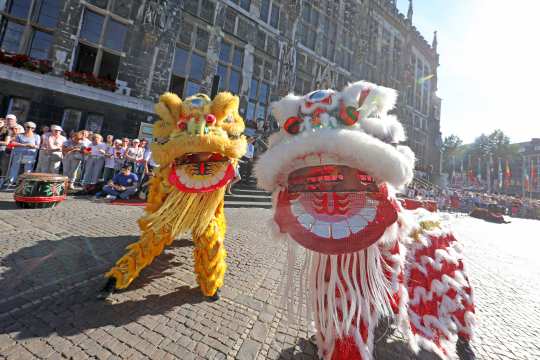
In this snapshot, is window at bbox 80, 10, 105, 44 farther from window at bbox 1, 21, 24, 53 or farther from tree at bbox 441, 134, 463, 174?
tree at bbox 441, 134, 463, 174

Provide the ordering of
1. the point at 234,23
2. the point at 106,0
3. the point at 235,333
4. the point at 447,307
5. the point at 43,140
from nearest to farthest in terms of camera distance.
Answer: the point at 447,307, the point at 235,333, the point at 43,140, the point at 106,0, the point at 234,23

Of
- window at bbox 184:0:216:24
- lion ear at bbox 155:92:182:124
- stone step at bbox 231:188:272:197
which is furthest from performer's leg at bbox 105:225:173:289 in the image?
window at bbox 184:0:216:24

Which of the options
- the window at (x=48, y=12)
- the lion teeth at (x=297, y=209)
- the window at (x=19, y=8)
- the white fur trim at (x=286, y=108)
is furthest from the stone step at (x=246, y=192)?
the window at (x=19, y=8)

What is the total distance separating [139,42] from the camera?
952 cm

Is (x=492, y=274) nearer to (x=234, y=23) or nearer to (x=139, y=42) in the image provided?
(x=139, y=42)

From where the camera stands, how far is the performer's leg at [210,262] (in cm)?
192

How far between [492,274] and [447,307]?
328 centimetres

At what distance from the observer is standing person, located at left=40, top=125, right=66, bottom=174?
18.5 ft

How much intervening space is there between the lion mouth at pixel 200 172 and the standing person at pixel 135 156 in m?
5.67

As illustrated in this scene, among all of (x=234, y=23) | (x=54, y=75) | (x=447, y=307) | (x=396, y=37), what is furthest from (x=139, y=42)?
(x=396, y=37)

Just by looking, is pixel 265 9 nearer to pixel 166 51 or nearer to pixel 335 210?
pixel 166 51

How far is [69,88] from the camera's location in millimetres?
8266

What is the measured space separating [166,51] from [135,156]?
5.79 metres

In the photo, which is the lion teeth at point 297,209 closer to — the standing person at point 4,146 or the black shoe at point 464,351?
the black shoe at point 464,351
